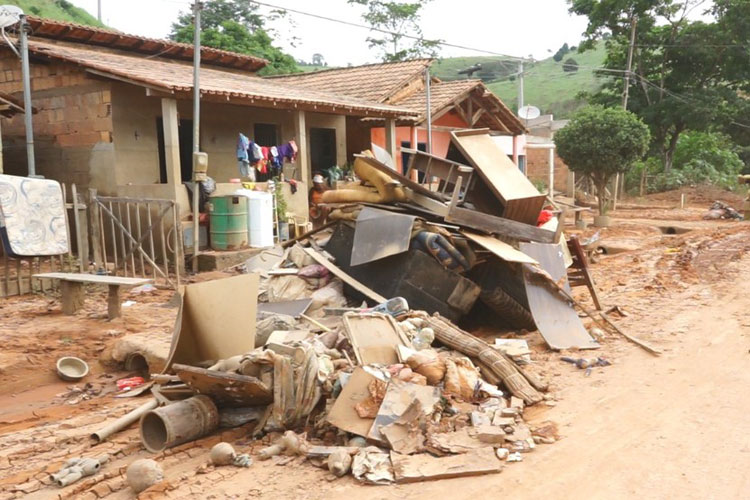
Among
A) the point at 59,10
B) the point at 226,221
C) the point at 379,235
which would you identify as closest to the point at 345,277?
the point at 379,235

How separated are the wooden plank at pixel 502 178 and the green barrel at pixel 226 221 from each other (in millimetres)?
4755

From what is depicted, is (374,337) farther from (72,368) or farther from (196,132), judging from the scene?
(196,132)

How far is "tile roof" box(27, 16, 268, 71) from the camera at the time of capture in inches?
499

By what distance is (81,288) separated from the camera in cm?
768

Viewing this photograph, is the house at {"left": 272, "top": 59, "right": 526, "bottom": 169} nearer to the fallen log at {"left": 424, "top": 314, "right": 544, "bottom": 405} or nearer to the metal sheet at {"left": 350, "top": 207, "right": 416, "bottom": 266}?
the metal sheet at {"left": 350, "top": 207, "right": 416, "bottom": 266}

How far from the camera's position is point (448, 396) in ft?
15.0

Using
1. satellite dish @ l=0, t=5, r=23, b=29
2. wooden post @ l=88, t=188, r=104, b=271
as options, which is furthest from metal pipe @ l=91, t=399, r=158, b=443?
satellite dish @ l=0, t=5, r=23, b=29

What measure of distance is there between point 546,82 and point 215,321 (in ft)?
227

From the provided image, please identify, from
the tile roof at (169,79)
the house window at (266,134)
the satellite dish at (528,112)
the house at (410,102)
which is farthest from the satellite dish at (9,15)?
the satellite dish at (528,112)

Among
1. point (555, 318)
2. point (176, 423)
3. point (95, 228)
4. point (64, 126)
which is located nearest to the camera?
point (176, 423)

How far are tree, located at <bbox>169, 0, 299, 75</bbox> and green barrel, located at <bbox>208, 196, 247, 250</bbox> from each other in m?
16.8

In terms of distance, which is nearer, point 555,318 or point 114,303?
point 555,318

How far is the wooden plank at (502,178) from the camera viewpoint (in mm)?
7352

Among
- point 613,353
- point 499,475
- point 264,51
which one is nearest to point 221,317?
point 499,475
